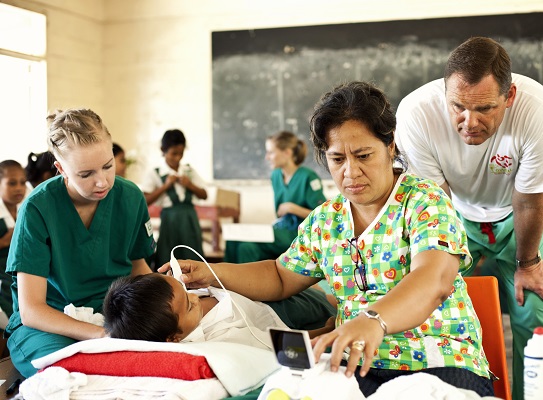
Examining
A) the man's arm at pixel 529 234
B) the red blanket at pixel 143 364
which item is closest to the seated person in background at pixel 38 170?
the red blanket at pixel 143 364

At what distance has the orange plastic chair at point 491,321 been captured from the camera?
6.27 ft

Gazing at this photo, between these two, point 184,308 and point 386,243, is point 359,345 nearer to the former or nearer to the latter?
point 386,243

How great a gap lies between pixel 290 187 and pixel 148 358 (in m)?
3.69

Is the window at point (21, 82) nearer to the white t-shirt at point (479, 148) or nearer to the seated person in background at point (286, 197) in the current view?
the seated person in background at point (286, 197)

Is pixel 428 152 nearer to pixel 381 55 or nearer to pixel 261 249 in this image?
pixel 261 249

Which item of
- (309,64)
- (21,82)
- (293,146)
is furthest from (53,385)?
(309,64)

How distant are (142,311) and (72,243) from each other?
567mm

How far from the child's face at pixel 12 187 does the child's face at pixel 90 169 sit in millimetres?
1928

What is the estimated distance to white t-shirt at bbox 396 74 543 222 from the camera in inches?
92.0

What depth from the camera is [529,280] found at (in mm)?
2439

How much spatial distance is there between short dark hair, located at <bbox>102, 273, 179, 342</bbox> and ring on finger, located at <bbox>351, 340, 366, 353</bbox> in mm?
676

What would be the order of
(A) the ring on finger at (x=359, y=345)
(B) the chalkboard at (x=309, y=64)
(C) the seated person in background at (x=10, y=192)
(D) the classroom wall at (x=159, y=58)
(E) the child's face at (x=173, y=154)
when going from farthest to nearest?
(D) the classroom wall at (x=159, y=58)
(B) the chalkboard at (x=309, y=64)
(E) the child's face at (x=173, y=154)
(C) the seated person in background at (x=10, y=192)
(A) the ring on finger at (x=359, y=345)

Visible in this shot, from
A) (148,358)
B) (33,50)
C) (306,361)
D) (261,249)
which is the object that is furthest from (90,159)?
(33,50)

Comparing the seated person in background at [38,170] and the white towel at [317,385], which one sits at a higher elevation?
the seated person in background at [38,170]
